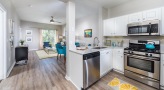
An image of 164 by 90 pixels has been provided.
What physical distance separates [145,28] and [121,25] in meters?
0.84

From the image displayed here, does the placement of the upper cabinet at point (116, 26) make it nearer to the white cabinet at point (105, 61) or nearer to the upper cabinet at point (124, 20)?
the upper cabinet at point (124, 20)

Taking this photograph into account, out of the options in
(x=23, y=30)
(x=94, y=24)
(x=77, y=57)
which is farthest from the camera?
(x=23, y=30)

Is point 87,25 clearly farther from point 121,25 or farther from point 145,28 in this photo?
point 145,28

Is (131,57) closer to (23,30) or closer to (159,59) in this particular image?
(159,59)

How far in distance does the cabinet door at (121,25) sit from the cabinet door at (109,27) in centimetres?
19

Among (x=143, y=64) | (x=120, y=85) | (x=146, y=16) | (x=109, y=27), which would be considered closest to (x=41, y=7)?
(x=109, y=27)

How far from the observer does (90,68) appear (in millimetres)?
2277

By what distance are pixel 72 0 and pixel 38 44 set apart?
807 centimetres

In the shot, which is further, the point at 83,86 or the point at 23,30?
the point at 23,30

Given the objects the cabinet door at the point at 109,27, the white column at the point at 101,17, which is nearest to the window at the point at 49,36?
the white column at the point at 101,17

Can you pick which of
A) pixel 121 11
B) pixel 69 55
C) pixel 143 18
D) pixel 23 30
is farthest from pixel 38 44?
pixel 143 18

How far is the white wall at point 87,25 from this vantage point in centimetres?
559

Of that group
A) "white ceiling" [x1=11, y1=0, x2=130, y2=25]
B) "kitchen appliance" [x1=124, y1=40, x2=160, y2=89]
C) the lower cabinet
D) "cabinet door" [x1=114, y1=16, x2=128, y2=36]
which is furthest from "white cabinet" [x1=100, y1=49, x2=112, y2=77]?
"white ceiling" [x1=11, y1=0, x2=130, y2=25]

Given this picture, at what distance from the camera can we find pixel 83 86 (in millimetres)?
2137
